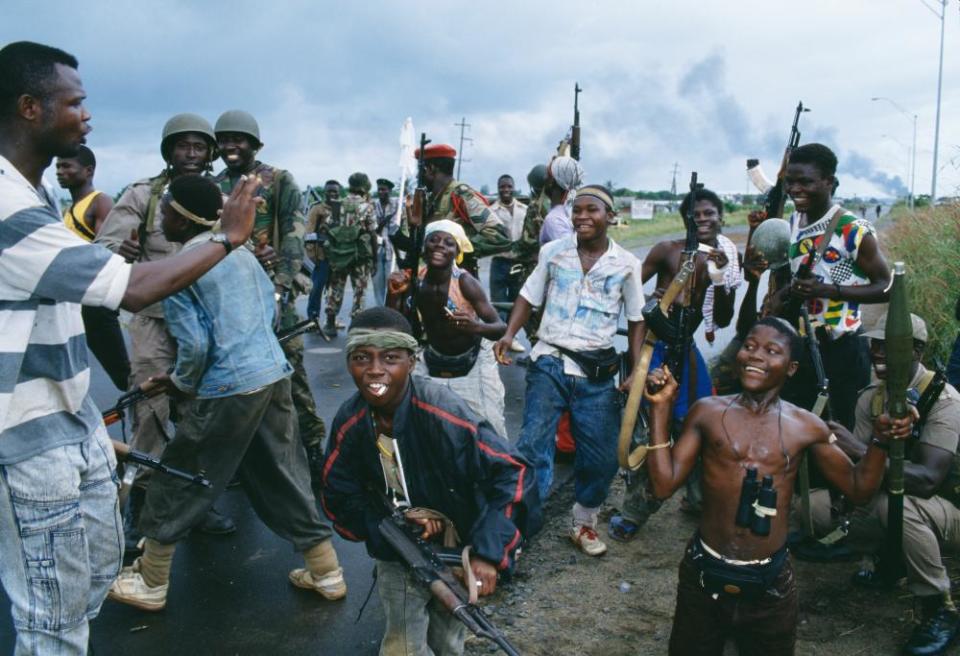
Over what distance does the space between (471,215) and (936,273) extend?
22.6 ft

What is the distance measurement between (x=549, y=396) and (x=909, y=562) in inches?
73.8

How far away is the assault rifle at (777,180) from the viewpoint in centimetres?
499

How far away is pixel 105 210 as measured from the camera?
5.02m

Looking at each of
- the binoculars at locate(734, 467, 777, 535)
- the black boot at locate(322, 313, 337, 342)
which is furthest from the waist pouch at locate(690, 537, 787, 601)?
the black boot at locate(322, 313, 337, 342)

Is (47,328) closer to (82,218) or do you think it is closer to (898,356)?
(898,356)

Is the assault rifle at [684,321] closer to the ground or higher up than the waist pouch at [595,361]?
higher up

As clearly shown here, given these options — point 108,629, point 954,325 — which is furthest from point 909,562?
point 954,325

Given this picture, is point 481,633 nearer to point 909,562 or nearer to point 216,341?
point 216,341

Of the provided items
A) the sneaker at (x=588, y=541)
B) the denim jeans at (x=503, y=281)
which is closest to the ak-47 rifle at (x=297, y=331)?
the sneaker at (x=588, y=541)

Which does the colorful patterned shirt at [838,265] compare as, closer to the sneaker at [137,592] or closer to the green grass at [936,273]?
the green grass at [936,273]

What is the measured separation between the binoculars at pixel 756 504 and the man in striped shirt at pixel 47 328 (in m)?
1.94

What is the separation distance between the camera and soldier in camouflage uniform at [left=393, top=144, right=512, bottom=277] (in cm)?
614

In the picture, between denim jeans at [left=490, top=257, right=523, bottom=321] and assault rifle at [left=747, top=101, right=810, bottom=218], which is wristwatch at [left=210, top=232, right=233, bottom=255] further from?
denim jeans at [left=490, top=257, right=523, bottom=321]

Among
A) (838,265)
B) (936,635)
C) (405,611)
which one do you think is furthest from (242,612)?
(838,265)
